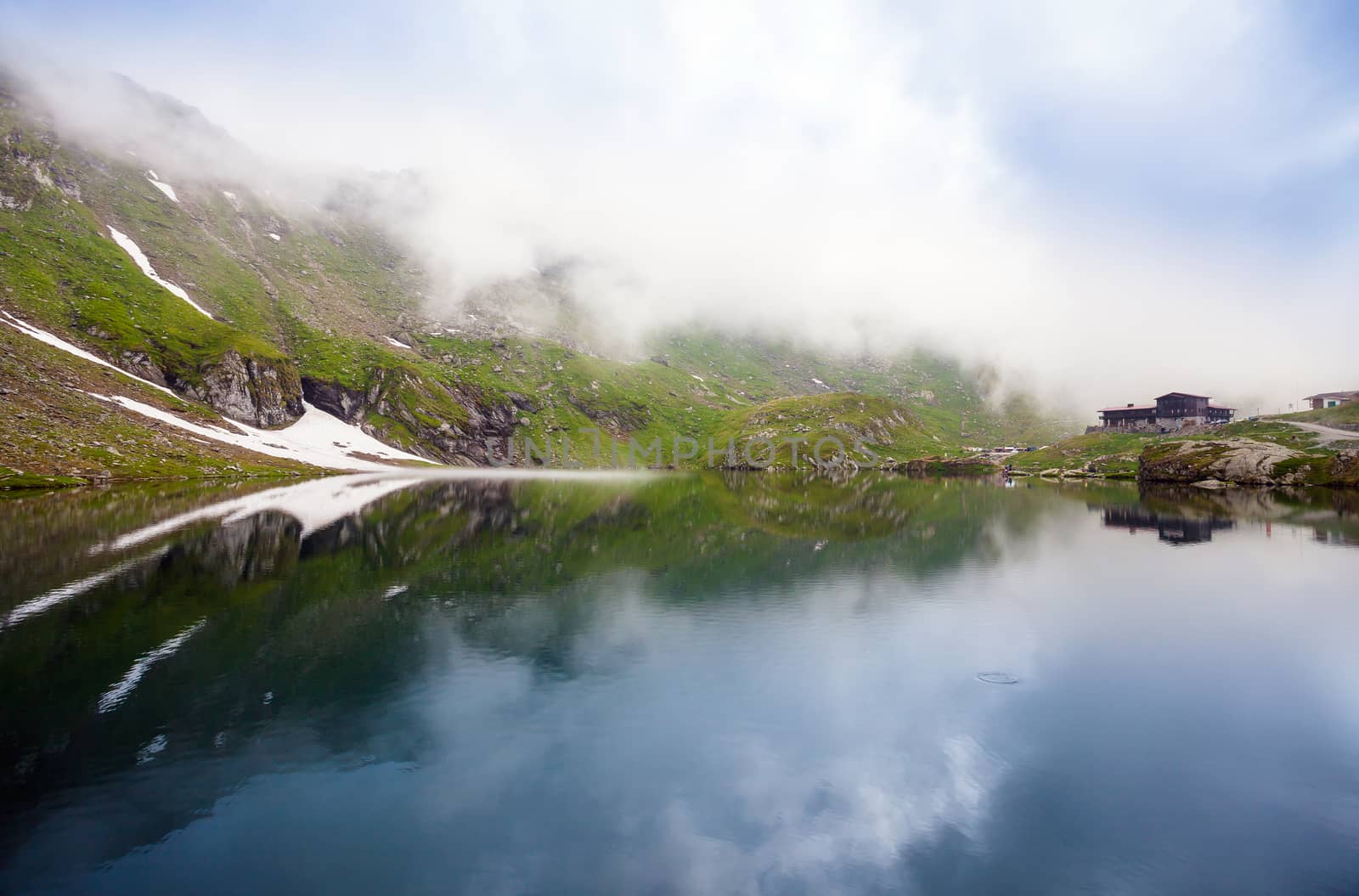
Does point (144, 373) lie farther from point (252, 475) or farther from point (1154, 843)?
point (1154, 843)

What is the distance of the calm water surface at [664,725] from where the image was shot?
502 inches

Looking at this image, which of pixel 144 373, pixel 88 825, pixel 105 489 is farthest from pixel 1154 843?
pixel 144 373

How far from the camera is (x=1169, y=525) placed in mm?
65250

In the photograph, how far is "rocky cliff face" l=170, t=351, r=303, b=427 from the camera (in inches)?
6152

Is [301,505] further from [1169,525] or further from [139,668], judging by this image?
[1169,525]

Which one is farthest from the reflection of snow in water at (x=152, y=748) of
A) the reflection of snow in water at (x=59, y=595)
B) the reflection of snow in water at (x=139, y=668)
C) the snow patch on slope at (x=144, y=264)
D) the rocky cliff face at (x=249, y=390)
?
the snow patch on slope at (x=144, y=264)

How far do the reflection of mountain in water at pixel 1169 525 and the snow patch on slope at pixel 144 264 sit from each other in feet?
757

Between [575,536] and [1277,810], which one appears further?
[575,536]

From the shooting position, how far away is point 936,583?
3866cm

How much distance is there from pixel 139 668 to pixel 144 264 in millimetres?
230547

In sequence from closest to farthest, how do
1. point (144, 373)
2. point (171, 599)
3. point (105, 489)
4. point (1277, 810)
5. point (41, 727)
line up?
point (1277, 810)
point (41, 727)
point (171, 599)
point (105, 489)
point (144, 373)

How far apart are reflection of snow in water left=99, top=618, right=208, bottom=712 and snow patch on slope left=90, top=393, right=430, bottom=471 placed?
400ft

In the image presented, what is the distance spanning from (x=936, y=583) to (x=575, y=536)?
3080 cm

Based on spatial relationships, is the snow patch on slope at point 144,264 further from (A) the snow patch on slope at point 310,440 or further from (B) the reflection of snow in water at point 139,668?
(B) the reflection of snow in water at point 139,668
